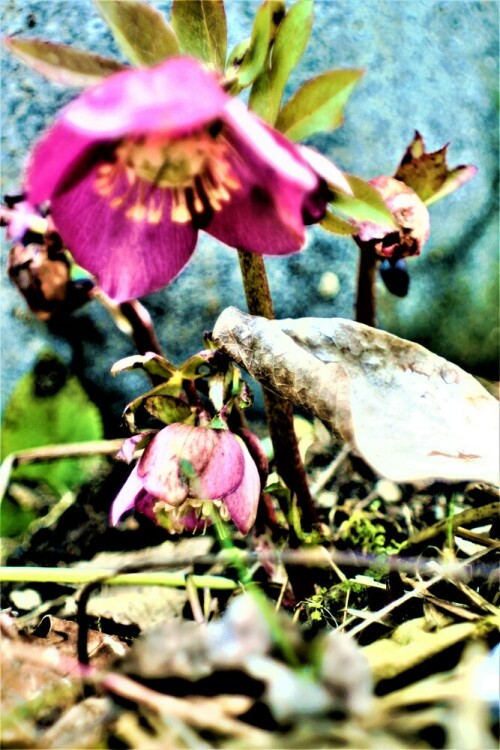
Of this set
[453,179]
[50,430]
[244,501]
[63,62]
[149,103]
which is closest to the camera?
[149,103]

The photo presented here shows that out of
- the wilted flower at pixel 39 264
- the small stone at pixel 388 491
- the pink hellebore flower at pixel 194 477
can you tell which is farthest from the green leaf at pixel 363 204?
the small stone at pixel 388 491

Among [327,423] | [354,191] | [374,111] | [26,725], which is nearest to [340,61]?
[374,111]

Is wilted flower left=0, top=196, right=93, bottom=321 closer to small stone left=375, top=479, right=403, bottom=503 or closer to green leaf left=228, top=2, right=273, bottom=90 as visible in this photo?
green leaf left=228, top=2, right=273, bottom=90

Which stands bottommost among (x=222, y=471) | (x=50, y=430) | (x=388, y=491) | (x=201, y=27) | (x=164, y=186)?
(x=388, y=491)

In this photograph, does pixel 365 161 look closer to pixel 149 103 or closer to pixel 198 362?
pixel 198 362

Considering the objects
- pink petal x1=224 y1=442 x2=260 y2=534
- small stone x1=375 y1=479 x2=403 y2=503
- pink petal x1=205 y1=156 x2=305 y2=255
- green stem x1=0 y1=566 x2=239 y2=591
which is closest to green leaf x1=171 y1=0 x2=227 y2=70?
pink petal x1=205 y1=156 x2=305 y2=255

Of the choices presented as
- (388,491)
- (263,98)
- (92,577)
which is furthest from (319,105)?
(388,491)
